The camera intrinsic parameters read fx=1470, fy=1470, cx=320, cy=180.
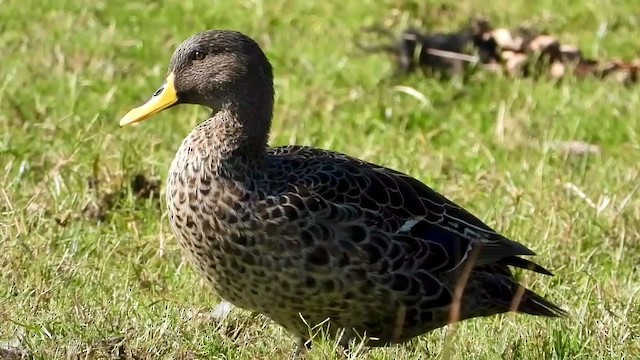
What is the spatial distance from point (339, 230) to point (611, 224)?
1910 millimetres

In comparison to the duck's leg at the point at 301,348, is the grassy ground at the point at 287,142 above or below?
below

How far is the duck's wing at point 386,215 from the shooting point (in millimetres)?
5023

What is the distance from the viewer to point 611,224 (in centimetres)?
647

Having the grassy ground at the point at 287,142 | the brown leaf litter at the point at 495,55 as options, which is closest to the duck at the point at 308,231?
the grassy ground at the point at 287,142

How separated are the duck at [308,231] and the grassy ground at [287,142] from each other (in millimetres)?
149

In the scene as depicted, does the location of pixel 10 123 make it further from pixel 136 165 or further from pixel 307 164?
pixel 307 164

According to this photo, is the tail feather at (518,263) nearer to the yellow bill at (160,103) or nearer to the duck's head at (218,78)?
the duck's head at (218,78)

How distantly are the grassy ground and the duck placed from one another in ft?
0.49

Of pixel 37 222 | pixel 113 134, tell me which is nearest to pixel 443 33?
pixel 113 134

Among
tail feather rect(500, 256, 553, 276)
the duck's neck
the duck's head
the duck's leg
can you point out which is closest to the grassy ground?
the duck's leg

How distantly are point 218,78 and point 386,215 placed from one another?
0.81 metres

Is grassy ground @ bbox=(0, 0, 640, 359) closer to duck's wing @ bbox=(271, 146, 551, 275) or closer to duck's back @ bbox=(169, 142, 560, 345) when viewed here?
duck's back @ bbox=(169, 142, 560, 345)

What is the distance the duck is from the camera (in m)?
4.91

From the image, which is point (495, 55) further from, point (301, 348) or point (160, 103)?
point (301, 348)
